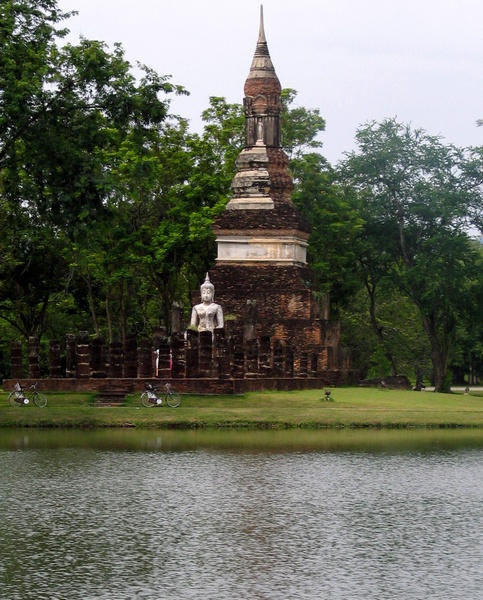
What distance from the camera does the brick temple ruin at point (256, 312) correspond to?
3922 centimetres

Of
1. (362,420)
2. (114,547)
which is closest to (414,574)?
(114,547)

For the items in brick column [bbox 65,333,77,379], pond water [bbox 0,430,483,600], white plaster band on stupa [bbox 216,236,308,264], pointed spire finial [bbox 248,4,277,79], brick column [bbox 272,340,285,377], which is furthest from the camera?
pointed spire finial [bbox 248,4,277,79]

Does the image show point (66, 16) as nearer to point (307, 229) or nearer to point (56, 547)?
point (307, 229)

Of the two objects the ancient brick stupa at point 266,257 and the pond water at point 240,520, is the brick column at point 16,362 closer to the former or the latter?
the ancient brick stupa at point 266,257

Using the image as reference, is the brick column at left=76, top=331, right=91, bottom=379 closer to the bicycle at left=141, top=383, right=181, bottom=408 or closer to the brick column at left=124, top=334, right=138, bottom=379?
the brick column at left=124, top=334, right=138, bottom=379

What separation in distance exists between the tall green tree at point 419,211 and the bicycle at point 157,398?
2025 cm

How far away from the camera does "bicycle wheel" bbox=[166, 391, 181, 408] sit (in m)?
35.1

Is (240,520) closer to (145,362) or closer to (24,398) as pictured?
(24,398)

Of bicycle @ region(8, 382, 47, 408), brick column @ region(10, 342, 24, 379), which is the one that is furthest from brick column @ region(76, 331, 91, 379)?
bicycle @ region(8, 382, 47, 408)

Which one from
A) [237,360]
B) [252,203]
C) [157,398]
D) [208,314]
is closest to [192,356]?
[237,360]

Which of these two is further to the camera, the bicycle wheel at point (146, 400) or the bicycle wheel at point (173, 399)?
the bicycle wheel at point (173, 399)

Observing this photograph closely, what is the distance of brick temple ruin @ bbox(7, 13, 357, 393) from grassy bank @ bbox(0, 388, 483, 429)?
2.57 metres

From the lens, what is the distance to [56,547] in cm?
1527

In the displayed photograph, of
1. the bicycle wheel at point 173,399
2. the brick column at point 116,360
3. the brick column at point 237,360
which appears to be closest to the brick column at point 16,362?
the brick column at point 116,360
